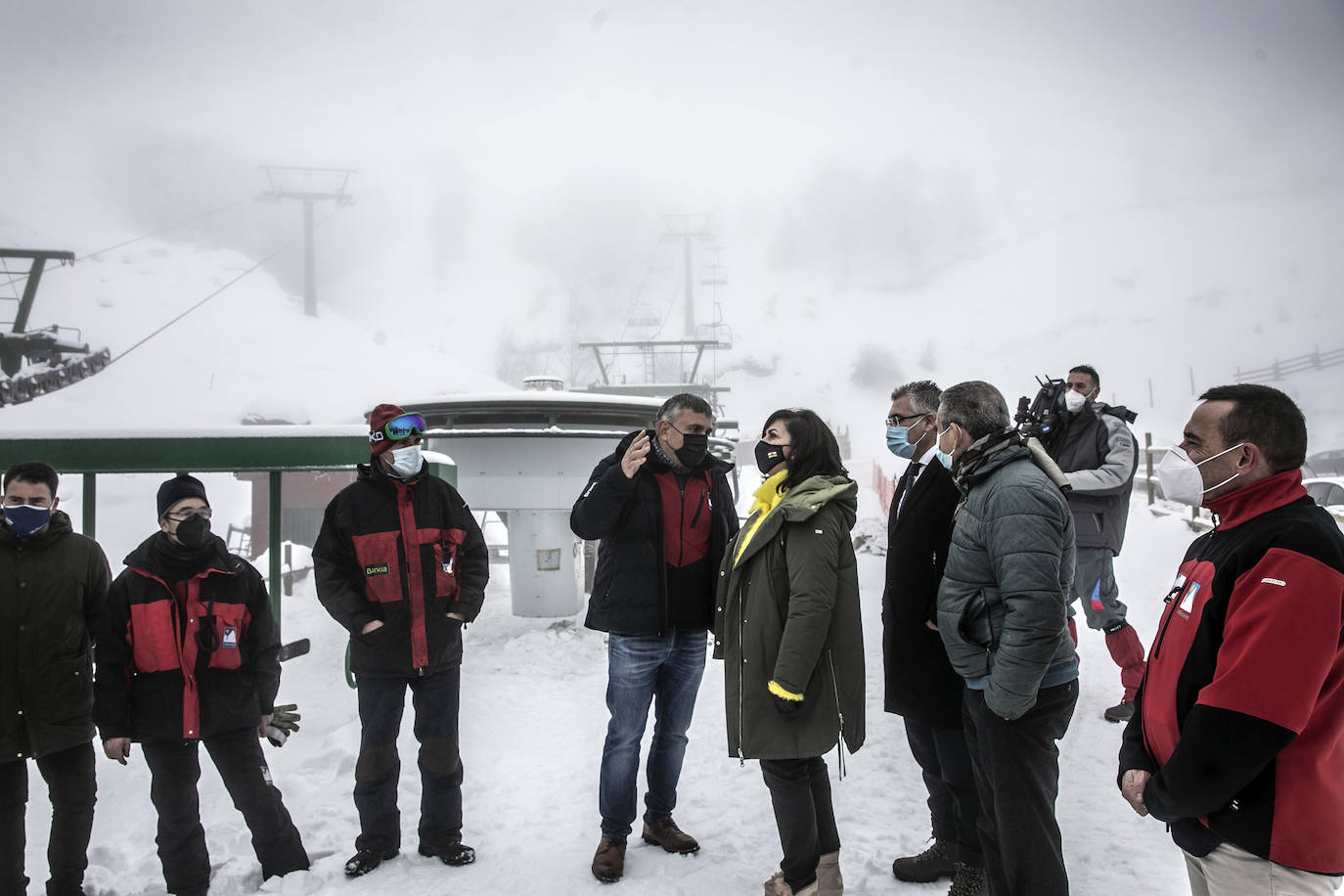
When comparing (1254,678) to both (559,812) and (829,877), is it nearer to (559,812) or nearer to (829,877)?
(829,877)

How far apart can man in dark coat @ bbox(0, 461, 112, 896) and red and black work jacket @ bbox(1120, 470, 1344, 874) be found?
3318mm

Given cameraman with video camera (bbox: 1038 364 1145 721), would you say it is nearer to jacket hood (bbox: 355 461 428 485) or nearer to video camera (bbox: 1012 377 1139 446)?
video camera (bbox: 1012 377 1139 446)

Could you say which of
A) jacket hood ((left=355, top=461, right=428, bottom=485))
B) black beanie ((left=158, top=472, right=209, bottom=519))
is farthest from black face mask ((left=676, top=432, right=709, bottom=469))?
black beanie ((left=158, top=472, right=209, bottom=519))

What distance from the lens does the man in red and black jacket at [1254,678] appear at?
150 centimetres

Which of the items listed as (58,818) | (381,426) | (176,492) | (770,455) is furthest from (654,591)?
(58,818)

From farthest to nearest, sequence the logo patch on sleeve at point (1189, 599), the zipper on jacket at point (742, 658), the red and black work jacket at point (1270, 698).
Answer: the zipper on jacket at point (742, 658)
the logo patch on sleeve at point (1189, 599)
the red and black work jacket at point (1270, 698)

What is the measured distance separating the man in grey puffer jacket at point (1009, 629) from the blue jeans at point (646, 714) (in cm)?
113

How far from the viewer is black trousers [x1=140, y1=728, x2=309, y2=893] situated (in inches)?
111

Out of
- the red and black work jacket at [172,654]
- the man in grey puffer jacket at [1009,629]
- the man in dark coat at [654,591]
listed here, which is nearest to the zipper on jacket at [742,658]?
the man in dark coat at [654,591]

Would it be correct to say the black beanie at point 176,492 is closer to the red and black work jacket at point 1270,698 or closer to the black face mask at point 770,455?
the black face mask at point 770,455

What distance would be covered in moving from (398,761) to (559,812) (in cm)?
90

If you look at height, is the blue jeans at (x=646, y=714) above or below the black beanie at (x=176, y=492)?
below

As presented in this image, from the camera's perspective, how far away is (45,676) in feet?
9.15

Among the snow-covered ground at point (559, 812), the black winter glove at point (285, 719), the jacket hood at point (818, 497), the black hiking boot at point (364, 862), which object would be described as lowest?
the snow-covered ground at point (559, 812)
